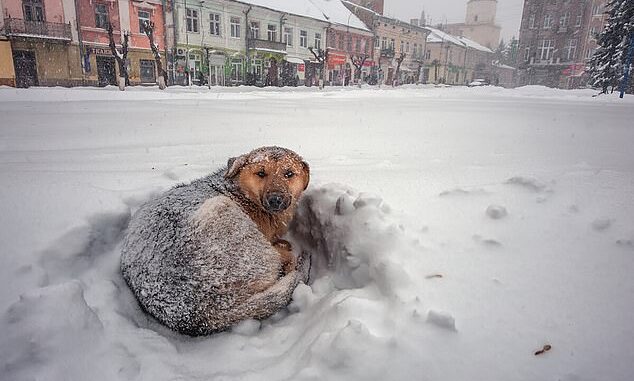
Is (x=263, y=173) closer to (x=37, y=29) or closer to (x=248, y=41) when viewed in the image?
(x=37, y=29)

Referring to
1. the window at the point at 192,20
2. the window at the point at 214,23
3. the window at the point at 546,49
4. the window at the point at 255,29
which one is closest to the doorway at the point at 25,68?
the window at the point at 192,20

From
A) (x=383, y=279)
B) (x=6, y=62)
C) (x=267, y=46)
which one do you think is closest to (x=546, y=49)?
(x=267, y=46)

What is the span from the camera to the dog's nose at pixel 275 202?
231 centimetres

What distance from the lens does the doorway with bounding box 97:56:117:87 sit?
864 inches

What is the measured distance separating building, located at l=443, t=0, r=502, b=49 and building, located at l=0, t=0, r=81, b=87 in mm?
72526

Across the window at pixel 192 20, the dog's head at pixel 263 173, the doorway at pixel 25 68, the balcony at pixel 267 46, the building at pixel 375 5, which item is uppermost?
the building at pixel 375 5

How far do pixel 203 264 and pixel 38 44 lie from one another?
23156mm

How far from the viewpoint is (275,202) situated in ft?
7.57

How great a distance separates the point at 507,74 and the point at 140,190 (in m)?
77.2

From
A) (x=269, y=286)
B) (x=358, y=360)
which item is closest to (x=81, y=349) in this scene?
(x=269, y=286)

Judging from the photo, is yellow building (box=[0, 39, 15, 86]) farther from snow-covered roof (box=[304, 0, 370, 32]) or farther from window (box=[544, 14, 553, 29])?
window (box=[544, 14, 553, 29])

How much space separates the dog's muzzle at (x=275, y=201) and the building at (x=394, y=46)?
142ft

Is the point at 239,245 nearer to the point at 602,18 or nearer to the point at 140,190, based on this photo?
the point at 140,190

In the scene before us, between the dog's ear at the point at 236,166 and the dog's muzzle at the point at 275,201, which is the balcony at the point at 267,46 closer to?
the dog's ear at the point at 236,166
